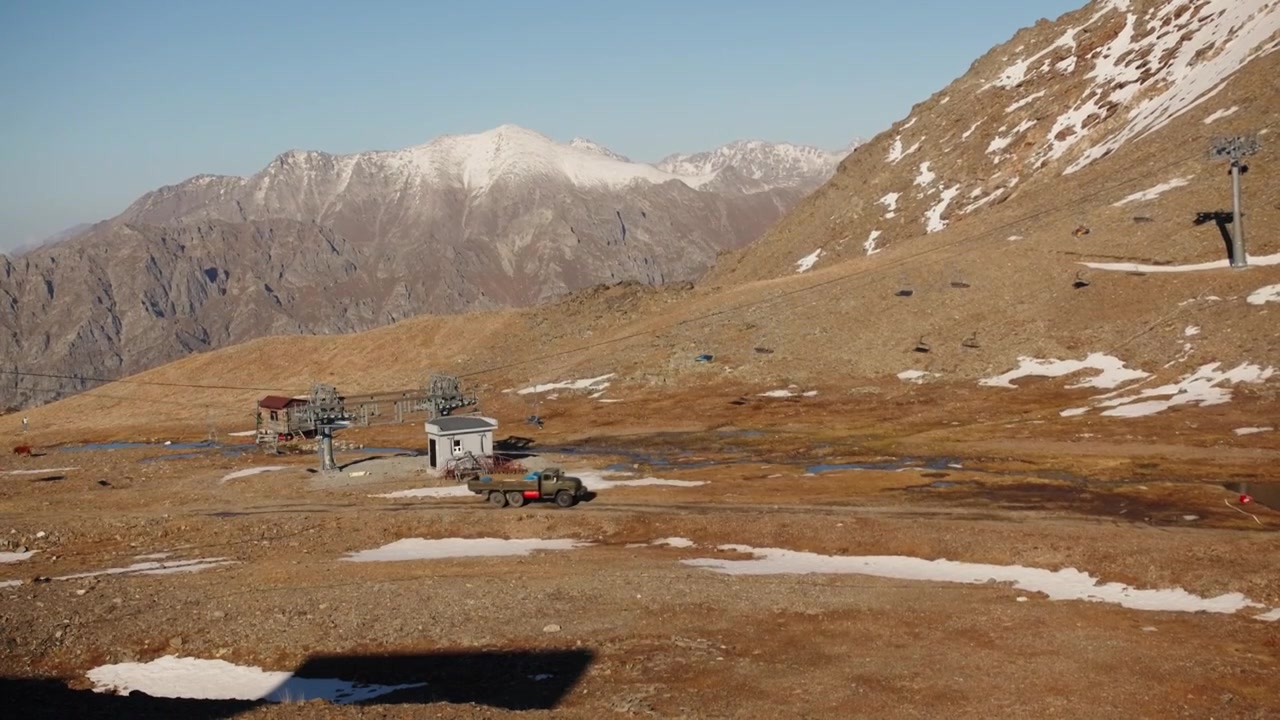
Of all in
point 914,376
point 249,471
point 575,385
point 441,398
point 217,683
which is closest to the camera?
point 217,683

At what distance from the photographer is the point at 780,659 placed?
90.5ft

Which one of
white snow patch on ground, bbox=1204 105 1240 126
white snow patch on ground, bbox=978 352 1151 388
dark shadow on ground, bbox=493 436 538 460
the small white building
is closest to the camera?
the small white building

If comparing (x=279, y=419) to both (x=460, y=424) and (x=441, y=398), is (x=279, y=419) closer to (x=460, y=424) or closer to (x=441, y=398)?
(x=441, y=398)

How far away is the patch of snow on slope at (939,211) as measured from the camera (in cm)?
13902

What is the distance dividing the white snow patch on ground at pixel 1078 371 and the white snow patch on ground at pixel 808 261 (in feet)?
207

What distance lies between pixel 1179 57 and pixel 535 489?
397ft

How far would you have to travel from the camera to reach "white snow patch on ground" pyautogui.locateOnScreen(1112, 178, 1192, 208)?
106875mm

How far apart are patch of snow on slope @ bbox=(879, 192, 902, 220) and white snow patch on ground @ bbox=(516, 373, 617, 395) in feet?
214

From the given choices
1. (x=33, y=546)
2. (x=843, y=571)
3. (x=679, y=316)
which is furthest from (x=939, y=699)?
(x=679, y=316)

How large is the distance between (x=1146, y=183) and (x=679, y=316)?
A: 52.8 metres

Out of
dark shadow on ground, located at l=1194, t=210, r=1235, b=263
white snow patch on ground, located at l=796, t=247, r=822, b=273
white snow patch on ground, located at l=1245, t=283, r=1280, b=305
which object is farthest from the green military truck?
white snow patch on ground, located at l=796, t=247, r=822, b=273

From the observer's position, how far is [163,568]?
41219 mm

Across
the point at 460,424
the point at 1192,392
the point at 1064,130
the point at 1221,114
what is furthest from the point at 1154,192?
the point at 460,424

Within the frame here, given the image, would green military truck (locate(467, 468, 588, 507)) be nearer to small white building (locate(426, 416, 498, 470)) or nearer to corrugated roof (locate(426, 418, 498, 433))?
small white building (locate(426, 416, 498, 470))
